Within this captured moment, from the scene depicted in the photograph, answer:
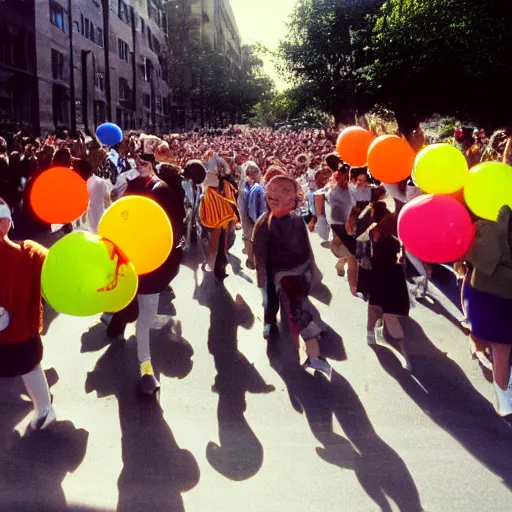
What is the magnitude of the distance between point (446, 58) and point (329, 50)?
13335 mm

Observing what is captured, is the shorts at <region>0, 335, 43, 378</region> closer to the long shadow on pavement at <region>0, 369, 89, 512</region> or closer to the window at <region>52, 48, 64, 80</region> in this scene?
the long shadow on pavement at <region>0, 369, 89, 512</region>

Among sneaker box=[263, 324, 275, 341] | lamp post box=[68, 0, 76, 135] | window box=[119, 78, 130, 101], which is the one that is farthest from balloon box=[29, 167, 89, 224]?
window box=[119, 78, 130, 101]

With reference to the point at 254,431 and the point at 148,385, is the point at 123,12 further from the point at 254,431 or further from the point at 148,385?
the point at 254,431

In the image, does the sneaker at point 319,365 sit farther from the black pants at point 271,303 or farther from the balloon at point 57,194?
the balloon at point 57,194

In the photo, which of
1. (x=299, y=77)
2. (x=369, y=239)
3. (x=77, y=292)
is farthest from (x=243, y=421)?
(x=299, y=77)

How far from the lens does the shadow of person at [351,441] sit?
3828mm

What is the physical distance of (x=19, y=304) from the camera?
421 centimetres

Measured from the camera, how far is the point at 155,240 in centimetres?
420

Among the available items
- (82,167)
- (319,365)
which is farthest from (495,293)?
(82,167)

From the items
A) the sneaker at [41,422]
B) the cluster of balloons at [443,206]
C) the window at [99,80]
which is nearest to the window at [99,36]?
the window at [99,80]

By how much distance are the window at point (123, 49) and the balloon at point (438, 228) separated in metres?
47.5

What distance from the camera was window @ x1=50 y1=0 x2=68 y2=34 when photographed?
3225 centimetres

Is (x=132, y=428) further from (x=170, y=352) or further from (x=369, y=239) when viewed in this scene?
(x=369, y=239)

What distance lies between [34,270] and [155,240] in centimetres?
80
